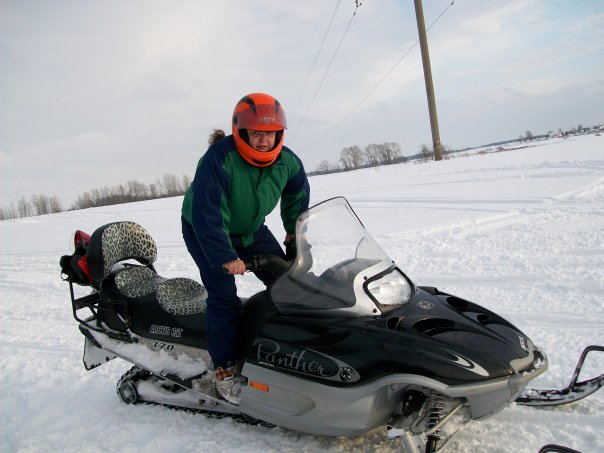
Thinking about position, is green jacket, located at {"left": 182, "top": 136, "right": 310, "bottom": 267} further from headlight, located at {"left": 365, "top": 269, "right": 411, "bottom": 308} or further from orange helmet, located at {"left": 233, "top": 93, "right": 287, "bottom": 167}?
headlight, located at {"left": 365, "top": 269, "right": 411, "bottom": 308}

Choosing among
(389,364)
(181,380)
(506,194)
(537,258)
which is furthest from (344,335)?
(506,194)

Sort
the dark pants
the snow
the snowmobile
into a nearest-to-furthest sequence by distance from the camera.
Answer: the snowmobile < the snow < the dark pants

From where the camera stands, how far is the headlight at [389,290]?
7.65 feet

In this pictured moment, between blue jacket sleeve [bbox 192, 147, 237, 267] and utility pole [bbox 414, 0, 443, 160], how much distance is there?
54.5 feet

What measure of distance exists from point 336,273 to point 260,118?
0.96 meters

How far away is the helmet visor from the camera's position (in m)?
2.54

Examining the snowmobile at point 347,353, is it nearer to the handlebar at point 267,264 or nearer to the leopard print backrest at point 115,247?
the handlebar at point 267,264

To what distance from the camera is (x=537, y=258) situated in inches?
200

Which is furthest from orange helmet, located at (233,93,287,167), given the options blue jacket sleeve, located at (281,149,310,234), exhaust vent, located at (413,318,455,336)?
exhaust vent, located at (413,318,455,336)

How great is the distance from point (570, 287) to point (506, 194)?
5.60 meters

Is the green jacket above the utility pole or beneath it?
beneath

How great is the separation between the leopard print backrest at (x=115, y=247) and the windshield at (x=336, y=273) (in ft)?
4.92

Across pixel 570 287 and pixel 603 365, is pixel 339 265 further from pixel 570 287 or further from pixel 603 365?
pixel 570 287

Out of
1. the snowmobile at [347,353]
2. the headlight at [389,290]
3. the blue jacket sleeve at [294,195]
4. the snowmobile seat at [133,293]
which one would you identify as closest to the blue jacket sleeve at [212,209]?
the snowmobile at [347,353]
